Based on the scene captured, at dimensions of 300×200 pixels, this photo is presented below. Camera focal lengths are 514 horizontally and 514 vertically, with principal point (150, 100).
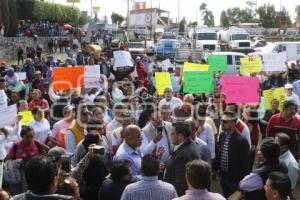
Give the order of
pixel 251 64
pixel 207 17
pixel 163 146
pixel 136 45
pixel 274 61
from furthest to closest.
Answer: pixel 207 17
pixel 136 45
pixel 274 61
pixel 251 64
pixel 163 146

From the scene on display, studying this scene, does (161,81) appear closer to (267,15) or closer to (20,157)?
(20,157)

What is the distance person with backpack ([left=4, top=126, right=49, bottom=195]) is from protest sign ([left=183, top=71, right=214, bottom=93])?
4.24 m

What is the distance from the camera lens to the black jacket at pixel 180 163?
5.33m

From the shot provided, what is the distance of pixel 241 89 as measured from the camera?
9.10 m

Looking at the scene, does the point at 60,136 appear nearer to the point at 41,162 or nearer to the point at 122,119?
the point at 122,119

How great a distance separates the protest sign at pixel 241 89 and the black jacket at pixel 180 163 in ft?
12.5

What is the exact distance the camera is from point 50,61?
16219 millimetres

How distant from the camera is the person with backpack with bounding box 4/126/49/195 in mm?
6297

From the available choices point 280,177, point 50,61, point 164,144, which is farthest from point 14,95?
point 280,177

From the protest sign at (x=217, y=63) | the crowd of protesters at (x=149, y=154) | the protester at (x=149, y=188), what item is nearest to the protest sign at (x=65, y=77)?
the crowd of protesters at (x=149, y=154)

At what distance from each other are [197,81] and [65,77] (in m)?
2.61

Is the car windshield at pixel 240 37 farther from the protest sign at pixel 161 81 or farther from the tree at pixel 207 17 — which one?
the tree at pixel 207 17

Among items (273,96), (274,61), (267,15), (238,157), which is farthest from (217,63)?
(267,15)

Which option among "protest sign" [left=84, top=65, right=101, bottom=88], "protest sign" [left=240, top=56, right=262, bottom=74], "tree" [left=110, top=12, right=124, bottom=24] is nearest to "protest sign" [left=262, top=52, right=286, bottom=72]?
"protest sign" [left=240, top=56, right=262, bottom=74]
